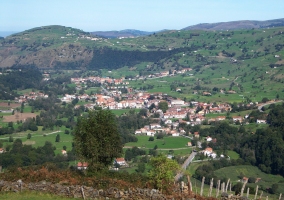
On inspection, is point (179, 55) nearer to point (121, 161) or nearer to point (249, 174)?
point (249, 174)

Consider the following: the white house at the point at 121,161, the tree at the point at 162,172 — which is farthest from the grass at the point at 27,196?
the white house at the point at 121,161

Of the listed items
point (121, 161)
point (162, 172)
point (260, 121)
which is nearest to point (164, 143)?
point (121, 161)

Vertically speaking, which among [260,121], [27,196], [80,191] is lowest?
[260,121]

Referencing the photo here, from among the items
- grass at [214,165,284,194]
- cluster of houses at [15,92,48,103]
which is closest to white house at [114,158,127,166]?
grass at [214,165,284,194]

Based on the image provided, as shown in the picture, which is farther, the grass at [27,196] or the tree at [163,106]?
the tree at [163,106]

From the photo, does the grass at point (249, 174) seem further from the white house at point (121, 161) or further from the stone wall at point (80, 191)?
the stone wall at point (80, 191)

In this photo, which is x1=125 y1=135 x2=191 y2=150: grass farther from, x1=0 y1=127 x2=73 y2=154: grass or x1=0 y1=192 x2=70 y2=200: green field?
x1=0 y1=192 x2=70 y2=200: green field
